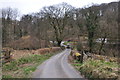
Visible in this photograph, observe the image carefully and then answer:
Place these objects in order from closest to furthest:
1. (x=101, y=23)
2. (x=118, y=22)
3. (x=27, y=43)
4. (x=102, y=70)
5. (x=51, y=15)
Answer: (x=102, y=70) → (x=118, y=22) → (x=101, y=23) → (x=27, y=43) → (x=51, y=15)

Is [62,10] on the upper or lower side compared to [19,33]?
upper

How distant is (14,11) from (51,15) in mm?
12515

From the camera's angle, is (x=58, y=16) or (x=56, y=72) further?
(x=58, y=16)

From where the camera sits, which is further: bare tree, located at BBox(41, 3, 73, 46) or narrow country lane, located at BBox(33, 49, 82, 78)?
bare tree, located at BBox(41, 3, 73, 46)

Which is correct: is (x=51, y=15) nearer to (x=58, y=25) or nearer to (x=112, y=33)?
(x=58, y=25)

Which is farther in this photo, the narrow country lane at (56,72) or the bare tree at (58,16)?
the bare tree at (58,16)

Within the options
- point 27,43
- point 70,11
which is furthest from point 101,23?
point 70,11

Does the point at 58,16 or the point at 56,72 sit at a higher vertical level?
the point at 58,16

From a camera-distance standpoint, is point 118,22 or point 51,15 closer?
point 118,22

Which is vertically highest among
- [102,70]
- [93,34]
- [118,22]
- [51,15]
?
[51,15]

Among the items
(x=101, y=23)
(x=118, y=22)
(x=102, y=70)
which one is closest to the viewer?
(x=102, y=70)

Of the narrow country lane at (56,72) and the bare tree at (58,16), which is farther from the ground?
the bare tree at (58,16)

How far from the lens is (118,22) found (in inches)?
977

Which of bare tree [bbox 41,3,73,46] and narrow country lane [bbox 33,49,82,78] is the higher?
bare tree [bbox 41,3,73,46]
